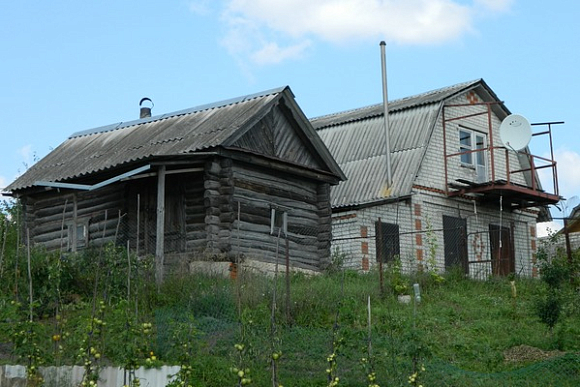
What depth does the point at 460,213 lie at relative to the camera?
2661 cm

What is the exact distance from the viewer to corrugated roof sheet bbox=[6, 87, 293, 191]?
20584 millimetres

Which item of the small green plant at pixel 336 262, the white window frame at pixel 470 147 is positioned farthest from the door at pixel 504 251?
the small green plant at pixel 336 262

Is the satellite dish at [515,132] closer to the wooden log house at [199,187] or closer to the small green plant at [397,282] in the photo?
the wooden log house at [199,187]

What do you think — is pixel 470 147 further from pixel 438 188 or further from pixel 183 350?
pixel 183 350

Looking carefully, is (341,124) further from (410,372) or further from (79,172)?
(410,372)

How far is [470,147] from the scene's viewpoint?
2752 centimetres

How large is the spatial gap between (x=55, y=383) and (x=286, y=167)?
423 inches

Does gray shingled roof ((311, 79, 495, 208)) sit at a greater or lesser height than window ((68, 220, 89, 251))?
greater

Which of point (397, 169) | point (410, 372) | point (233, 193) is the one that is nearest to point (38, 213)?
point (233, 193)

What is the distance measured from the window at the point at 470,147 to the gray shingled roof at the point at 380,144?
4.27ft

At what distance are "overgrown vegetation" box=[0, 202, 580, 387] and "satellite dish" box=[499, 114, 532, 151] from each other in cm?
573

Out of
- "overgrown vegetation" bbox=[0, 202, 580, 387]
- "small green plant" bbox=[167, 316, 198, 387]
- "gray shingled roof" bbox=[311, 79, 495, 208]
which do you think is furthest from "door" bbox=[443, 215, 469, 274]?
"small green plant" bbox=[167, 316, 198, 387]

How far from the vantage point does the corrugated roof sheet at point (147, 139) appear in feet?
67.5

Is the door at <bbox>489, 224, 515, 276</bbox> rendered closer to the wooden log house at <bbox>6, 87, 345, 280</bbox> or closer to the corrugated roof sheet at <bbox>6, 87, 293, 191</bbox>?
the wooden log house at <bbox>6, 87, 345, 280</bbox>
